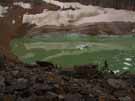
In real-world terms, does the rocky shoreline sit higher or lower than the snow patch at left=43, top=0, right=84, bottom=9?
lower

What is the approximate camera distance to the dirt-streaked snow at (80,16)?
27678 millimetres

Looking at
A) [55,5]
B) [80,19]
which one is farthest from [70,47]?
[55,5]

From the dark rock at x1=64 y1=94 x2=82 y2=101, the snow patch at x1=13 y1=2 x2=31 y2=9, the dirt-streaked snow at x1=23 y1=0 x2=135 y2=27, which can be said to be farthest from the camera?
the snow patch at x1=13 y1=2 x2=31 y2=9

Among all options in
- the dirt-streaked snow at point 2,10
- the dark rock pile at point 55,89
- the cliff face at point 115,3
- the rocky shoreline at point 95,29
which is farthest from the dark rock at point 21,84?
the cliff face at point 115,3

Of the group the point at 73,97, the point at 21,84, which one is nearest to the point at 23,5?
the point at 21,84

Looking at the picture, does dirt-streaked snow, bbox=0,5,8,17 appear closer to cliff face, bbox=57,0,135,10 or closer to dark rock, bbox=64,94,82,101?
cliff face, bbox=57,0,135,10

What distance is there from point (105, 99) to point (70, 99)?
0.90 feet

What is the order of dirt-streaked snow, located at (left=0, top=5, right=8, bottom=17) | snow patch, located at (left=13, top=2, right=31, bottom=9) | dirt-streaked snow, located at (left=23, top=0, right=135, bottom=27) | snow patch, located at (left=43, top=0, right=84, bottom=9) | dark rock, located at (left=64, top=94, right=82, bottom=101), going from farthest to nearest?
1. snow patch, located at (left=43, top=0, right=84, bottom=9)
2. snow patch, located at (left=13, top=2, right=31, bottom=9)
3. dirt-streaked snow, located at (left=23, top=0, right=135, bottom=27)
4. dirt-streaked snow, located at (left=0, top=5, right=8, bottom=17)
5. dark rock, located at (left=64, top=94, right=82, bottom=101)

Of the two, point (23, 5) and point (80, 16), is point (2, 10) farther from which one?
point (80, 16)

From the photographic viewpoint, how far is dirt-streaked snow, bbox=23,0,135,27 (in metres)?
27.7

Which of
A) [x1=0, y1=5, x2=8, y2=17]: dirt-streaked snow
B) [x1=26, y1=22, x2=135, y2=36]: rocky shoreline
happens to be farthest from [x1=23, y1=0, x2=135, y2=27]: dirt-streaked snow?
[x1=0, y1=5, x2=8, y2=17]: dirt-streaked snow

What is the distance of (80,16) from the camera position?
28.8 metres

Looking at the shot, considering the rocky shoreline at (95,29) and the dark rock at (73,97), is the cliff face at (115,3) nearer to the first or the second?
the rocky shoreline at (95,29)

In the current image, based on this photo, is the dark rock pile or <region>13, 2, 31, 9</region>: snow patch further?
<region>13, 2, 31, 9</region>: snow patch
